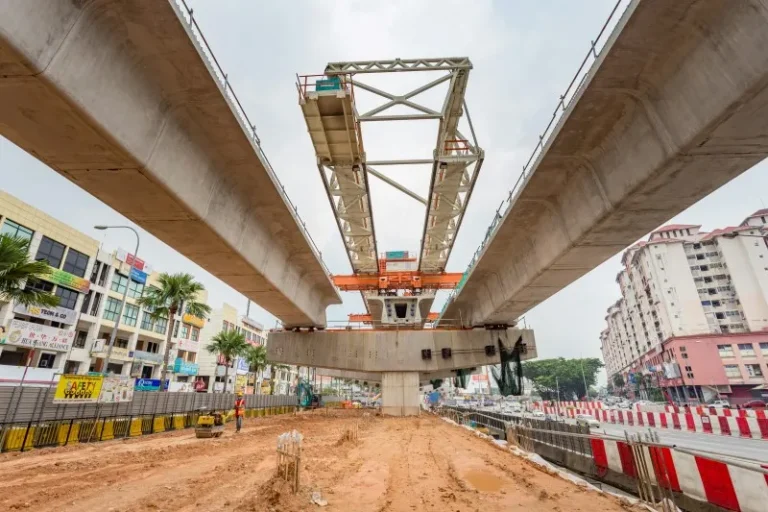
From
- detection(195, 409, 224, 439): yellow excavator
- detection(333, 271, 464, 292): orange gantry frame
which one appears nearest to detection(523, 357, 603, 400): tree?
detection(333, 271, 464, 292): orange gantry frame

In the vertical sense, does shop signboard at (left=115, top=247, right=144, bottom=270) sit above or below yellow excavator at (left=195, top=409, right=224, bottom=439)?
above

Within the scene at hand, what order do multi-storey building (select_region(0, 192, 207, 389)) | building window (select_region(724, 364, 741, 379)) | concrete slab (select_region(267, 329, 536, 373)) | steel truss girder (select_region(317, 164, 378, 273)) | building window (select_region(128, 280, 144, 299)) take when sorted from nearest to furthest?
steel truss girder (select_region(317, 164, 378, 273)) < concrete slab (select_region(267, 329, 536, 373)) < multi-storey building (select_region(0, 192, 207, 389)) < building window (select_region(128, 280, 144, 299)) < building window (select_region(724, 364, 741, 379))

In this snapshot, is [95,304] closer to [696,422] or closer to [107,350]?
[107,350]

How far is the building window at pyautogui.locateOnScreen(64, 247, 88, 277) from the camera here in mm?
33062

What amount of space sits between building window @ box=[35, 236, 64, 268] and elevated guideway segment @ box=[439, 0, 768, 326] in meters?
36.3

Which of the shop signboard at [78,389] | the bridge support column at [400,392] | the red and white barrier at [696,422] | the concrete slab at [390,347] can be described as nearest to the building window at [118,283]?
the shop signboard at [78,389]

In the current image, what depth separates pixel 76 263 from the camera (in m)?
33.9

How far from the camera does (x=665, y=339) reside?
68875mm

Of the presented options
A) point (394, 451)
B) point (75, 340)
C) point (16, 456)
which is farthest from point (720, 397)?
point (75, 340)

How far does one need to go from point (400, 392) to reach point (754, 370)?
66911 millimetres

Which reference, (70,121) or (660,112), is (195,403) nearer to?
(70,121)

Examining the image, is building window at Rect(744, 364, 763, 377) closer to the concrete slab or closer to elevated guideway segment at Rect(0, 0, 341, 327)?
the concrete slab

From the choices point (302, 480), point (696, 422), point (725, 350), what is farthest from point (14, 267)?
point (725, 350)

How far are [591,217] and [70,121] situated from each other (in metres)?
9.66
